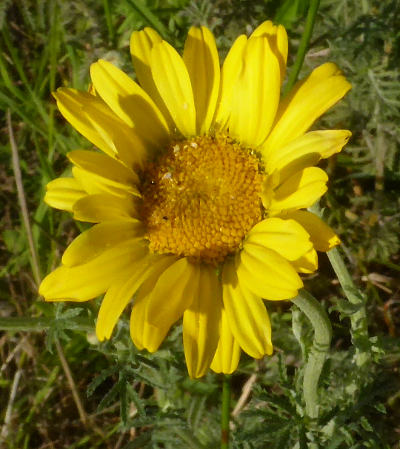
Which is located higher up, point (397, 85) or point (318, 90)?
point (318, 90)

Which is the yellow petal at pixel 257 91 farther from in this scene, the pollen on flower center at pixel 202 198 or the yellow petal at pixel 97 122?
the yellow petal at pixel 97 122

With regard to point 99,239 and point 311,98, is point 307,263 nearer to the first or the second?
point 311,98

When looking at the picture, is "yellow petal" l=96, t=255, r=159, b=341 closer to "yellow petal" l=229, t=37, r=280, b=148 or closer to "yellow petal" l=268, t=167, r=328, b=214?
"yellow petal" l=268, t=167, r=328, b=214

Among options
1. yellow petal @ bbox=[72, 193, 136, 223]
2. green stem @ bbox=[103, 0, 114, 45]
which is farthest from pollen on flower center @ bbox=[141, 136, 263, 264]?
green stem @ bbox=[103, 0, 114, 45]

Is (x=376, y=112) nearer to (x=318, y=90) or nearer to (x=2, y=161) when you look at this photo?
(x=318, y=90)

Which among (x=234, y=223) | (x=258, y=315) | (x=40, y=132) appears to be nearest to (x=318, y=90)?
(x=234, y=223)

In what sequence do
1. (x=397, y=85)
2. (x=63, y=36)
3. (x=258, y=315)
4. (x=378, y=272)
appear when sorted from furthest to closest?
(x=63, y=36), (x=378, y=272), (x=397, y=85), (x=258, y=315)
